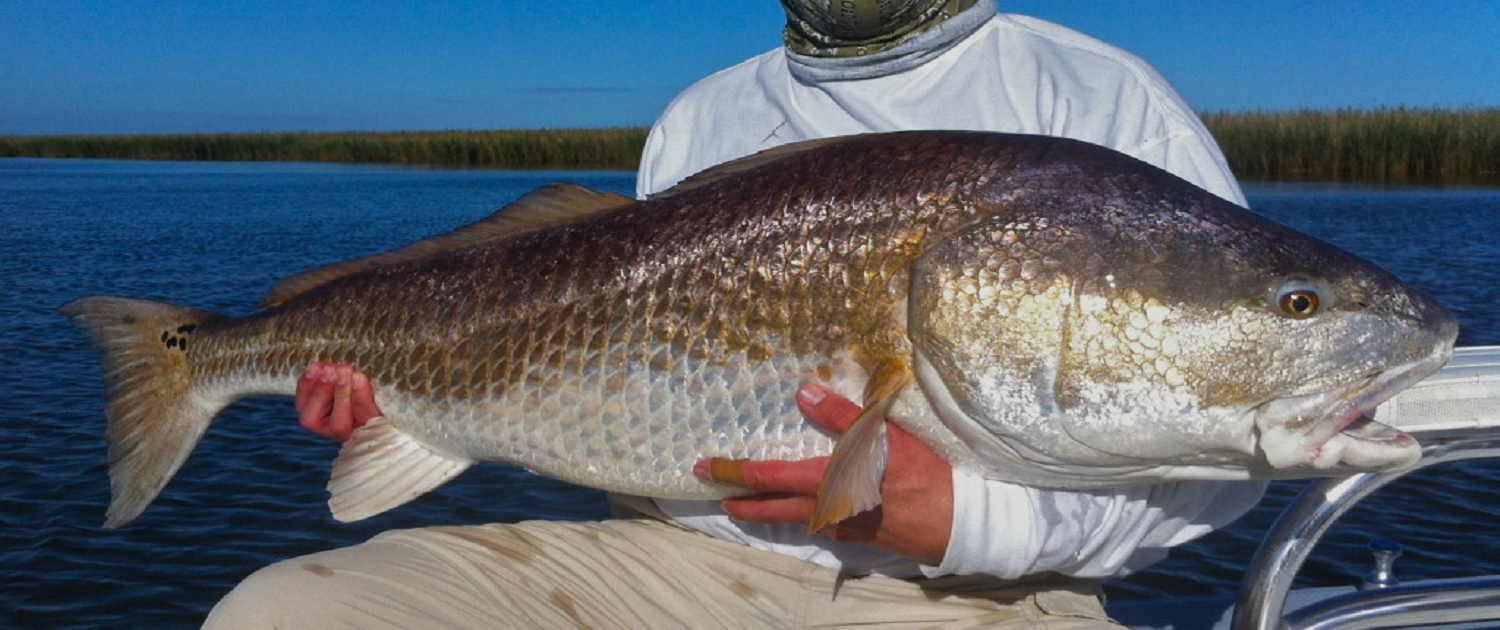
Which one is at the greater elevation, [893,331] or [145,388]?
[893,331]

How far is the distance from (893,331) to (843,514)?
336 mm

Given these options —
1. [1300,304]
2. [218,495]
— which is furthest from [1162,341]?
[218,495]

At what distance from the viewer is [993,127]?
9.55 ft

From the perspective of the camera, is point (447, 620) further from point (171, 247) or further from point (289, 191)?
point (289, 191)

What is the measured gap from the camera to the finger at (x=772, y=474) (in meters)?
2.35

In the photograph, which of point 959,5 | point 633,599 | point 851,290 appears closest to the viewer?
point 851,290

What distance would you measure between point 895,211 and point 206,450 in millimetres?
8236

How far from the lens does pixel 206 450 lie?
9.22 m

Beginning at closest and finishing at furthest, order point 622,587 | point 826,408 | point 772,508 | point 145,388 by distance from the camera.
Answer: point 826,408, point 772,508, point 622,587, point 145,388

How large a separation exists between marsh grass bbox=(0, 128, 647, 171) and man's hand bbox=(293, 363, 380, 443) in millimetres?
45651

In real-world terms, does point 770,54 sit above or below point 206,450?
above

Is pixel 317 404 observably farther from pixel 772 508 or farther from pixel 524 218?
pixel 772 508

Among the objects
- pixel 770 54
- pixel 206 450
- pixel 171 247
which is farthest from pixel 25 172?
pixel 770 54

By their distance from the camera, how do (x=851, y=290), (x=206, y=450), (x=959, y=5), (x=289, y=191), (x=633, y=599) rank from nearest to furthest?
(x=851, y=290) < (x=633, y=599) < (x=959, y=5) < (x=206, y=450) < (x=289, y=191)
